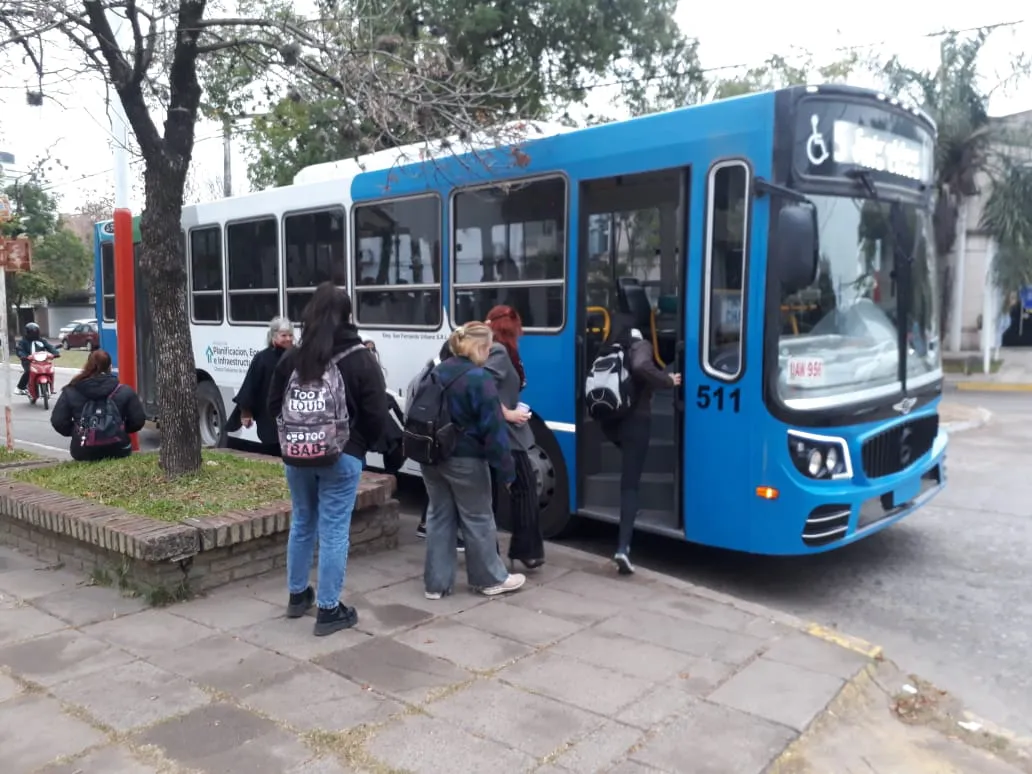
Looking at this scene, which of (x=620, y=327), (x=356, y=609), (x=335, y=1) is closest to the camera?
(x=356, y=609)

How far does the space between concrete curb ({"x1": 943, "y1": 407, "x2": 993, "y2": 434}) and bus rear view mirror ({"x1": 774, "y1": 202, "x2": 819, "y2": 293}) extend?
885 centimetres

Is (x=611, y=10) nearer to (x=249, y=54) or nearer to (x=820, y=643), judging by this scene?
(x=249, y=54)

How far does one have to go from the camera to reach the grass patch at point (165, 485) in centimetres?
572

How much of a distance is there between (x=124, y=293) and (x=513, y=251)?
4.03 m

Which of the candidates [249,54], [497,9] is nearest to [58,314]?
[497,9]

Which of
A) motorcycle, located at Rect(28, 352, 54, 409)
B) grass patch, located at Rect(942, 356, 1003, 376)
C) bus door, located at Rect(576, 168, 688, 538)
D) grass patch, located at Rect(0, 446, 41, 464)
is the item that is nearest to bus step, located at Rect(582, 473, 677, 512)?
bus door, located at Rect(576, 168, 688, 538)

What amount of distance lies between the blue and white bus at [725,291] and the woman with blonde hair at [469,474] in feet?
4.03

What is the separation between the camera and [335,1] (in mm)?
6695

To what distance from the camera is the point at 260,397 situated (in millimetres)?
6277

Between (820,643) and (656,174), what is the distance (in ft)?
9.88


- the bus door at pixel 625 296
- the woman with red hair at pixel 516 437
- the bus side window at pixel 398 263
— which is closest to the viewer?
the woman with red hair at pixel 516 437

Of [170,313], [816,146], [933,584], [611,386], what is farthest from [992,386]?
[170,313]

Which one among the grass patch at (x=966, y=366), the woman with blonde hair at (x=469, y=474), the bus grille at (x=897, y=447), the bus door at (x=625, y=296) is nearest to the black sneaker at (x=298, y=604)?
the woman with blonde hair at (x=469, y=474)

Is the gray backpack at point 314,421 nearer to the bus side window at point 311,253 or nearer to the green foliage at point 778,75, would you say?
the bus side window at point 311,253
